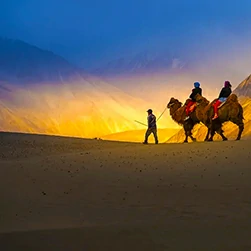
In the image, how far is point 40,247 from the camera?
673 cm

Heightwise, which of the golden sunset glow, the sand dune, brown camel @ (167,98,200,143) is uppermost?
the golden sunset glow

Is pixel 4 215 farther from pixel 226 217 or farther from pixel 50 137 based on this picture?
pixel 50 137

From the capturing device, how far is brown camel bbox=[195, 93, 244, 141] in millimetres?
19902

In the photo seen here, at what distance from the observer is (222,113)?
20.2 metres

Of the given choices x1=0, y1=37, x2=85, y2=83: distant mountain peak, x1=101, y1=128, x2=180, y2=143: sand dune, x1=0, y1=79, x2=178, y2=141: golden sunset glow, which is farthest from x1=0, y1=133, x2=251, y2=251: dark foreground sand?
x1=0, y1=37, x2=85, y2=83: distant mountain peak

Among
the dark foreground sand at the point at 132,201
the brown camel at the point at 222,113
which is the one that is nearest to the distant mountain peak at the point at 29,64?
the brown camel at the point at 222,113

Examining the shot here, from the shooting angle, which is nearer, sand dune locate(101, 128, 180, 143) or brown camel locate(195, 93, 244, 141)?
brown camel locate(195, 93, 244, 141)

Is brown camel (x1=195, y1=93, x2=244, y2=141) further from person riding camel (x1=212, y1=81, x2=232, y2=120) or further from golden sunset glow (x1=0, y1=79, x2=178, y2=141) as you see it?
golden sunset glow (x1=0, y1=79, x2=178, y2=141)

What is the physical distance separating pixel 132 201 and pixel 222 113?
35.8ft

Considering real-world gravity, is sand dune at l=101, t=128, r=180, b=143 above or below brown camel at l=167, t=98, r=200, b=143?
above

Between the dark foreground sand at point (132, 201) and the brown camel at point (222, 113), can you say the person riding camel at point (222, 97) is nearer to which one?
the brown camel at point (222, 113)

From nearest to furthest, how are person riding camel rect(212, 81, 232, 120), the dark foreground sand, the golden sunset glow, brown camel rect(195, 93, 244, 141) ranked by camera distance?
the dark foreground sand
brown camel rect(195, 93, 244, 141)
person riding camel rect(212, 81, 232, 120)
the golden sunset glow

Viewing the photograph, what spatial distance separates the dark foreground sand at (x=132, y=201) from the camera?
7.03m

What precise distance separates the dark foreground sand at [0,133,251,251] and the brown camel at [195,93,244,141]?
2.85 metres
